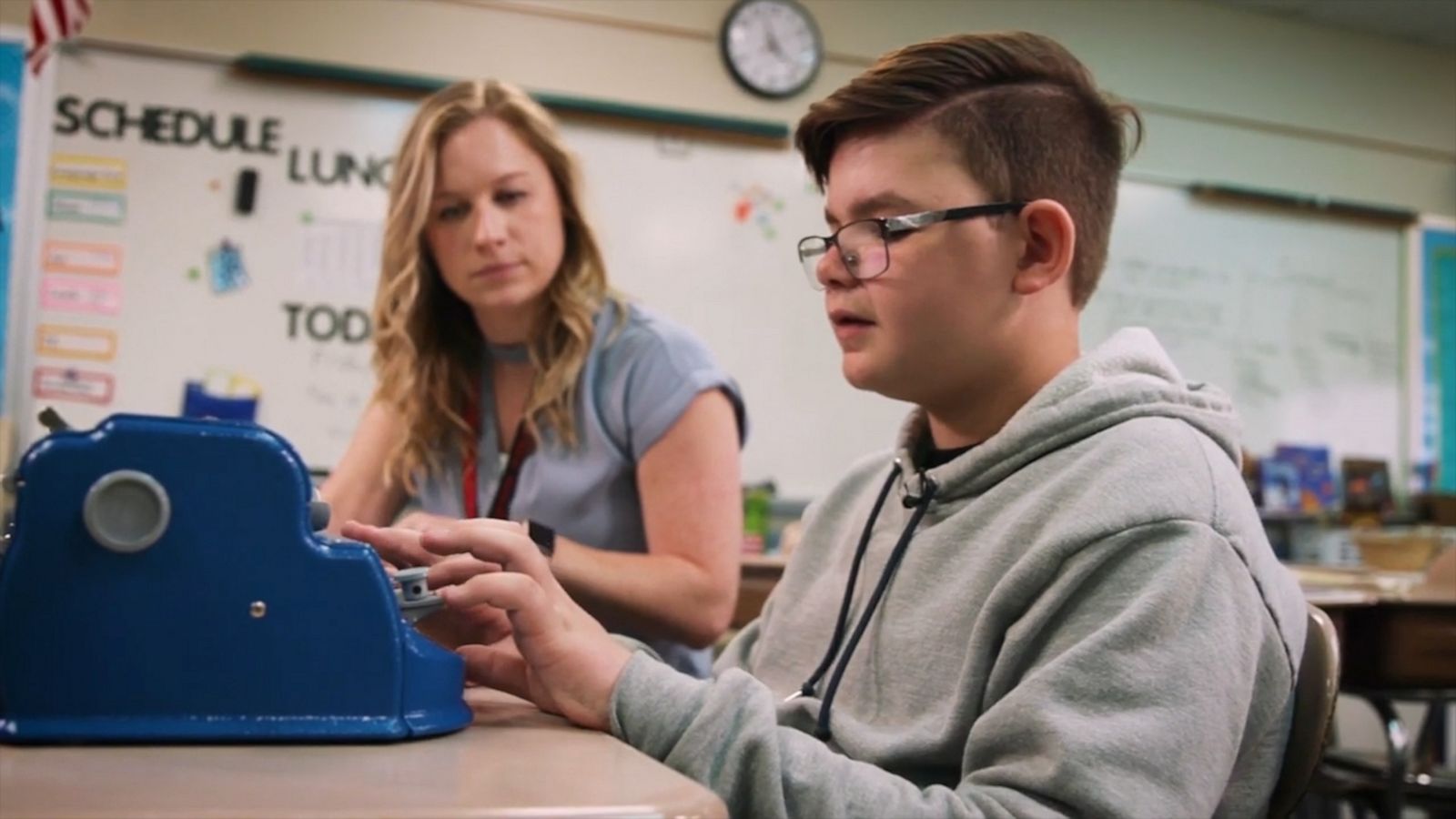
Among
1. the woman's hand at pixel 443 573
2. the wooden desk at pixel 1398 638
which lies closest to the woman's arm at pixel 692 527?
the woman's hand at pixel 443 573

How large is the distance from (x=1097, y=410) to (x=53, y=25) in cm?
288

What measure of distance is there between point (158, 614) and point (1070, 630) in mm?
512

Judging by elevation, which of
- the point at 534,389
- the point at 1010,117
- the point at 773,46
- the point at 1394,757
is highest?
the point at 773,46

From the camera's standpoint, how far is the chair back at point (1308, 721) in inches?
33.9

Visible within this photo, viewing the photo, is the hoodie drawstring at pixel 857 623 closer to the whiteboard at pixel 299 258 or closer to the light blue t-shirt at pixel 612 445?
the light blue t-shirt at pixel 612 445

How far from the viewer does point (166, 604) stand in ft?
2.23

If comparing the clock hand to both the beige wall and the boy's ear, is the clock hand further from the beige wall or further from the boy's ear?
the boy's ear

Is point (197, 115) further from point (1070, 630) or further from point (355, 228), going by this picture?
point (1070, 630)

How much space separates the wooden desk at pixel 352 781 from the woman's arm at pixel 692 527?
664 millimetres

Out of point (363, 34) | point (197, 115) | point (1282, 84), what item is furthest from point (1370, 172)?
Answer: point (197, 115)

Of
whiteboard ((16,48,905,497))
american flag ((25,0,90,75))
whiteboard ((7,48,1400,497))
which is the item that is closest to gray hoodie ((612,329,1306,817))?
whiteboard ((7,48,1400,497))

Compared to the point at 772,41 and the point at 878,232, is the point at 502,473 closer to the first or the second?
the point at 878,232

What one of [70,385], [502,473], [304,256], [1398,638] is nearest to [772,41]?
[304,256]

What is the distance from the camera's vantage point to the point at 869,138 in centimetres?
104
